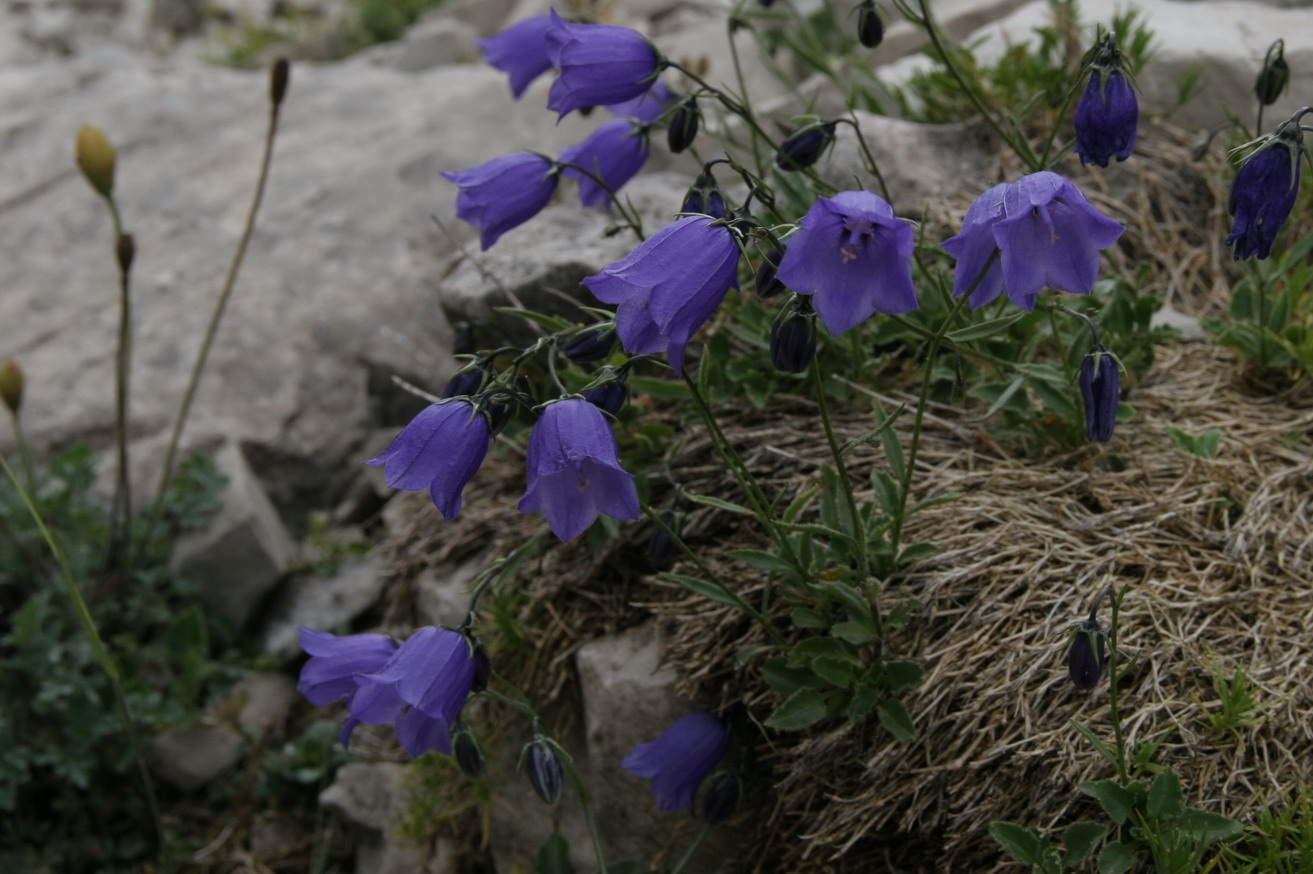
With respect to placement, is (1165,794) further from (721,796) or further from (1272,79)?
(1272,79)

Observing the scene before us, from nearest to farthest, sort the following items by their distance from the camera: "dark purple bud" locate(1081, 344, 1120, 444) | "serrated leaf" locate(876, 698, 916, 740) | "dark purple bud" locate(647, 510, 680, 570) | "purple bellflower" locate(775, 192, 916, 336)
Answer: "purple bellflower" locate(775, 192, 916, 336) < "dark purple bud" locate(1081, 344, 1120, 444) < "serrated leaf" locate(876, 698, 916, 740) < "dark purple bud" locate(647, 510, 680, 570)

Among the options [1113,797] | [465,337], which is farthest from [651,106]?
[1113,797]

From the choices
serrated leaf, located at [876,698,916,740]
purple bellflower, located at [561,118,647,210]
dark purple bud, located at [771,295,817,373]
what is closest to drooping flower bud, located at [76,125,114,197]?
purple bellflower, located at [561,118,647,210]

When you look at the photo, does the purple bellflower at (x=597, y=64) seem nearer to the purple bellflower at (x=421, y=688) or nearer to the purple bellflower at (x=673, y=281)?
the purple bellflower at (x=673, y=281)

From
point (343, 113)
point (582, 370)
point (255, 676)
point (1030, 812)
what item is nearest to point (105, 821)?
point (255, 676)

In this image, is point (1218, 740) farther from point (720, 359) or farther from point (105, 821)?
point (105, 821)

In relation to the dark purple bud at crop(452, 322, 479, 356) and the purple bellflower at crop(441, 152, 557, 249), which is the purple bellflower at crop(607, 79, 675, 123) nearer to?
the purple bellflower at crop(441, 152, 557, 249)
